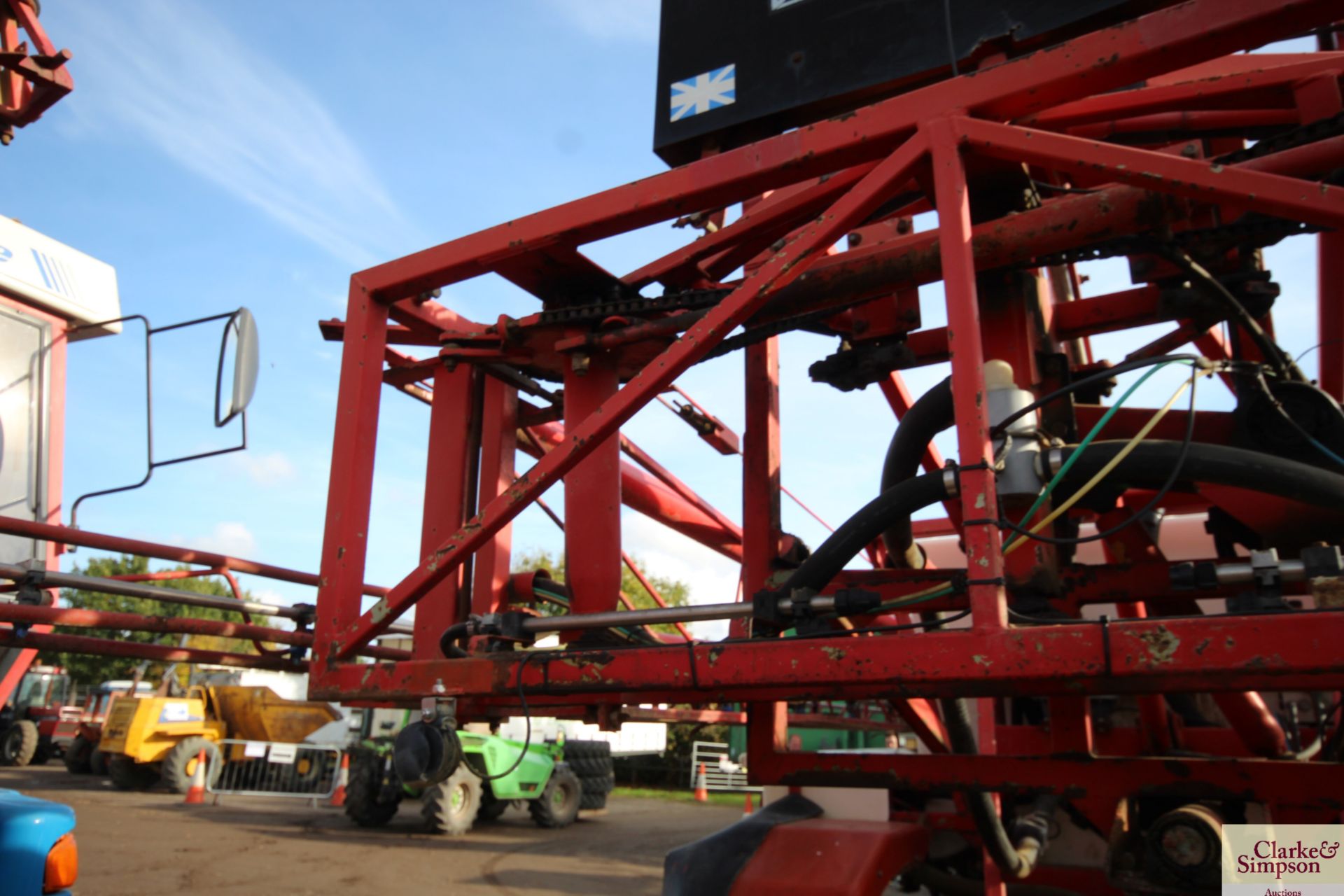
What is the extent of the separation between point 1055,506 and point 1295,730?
390cm

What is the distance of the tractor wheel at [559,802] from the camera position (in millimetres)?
12836

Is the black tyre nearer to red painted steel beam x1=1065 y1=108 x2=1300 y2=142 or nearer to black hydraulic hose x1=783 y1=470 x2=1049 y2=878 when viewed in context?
black hydraulic hose x1=783 y1=470 x2=1049 y2=878

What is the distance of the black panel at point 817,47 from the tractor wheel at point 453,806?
9.03 meters

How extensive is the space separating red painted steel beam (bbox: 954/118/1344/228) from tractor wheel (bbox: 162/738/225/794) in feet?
50.2

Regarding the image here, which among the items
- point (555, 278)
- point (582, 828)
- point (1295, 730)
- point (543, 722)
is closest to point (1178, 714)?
point (1295, 730)

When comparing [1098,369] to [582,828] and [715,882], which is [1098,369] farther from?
[582,828]

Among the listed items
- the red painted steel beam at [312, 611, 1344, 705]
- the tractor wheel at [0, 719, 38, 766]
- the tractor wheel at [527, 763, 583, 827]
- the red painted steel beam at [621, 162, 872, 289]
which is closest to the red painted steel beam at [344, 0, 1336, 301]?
the red painted steel beam at [621, 162, 872, 289]

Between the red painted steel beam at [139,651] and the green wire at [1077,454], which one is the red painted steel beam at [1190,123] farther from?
the red painted steel beam at [139,651]

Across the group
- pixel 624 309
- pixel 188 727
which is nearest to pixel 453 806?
pixel 188 727

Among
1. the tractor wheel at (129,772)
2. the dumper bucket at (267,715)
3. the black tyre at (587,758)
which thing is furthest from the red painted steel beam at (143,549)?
the tractor wheel at (129,772)

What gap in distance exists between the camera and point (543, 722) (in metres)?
17.7

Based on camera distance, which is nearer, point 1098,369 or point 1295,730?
point 1098,369

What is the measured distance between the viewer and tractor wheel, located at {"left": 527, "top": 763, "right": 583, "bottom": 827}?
1284 centimetres

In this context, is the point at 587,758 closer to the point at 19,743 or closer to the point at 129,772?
the point at 129,772
